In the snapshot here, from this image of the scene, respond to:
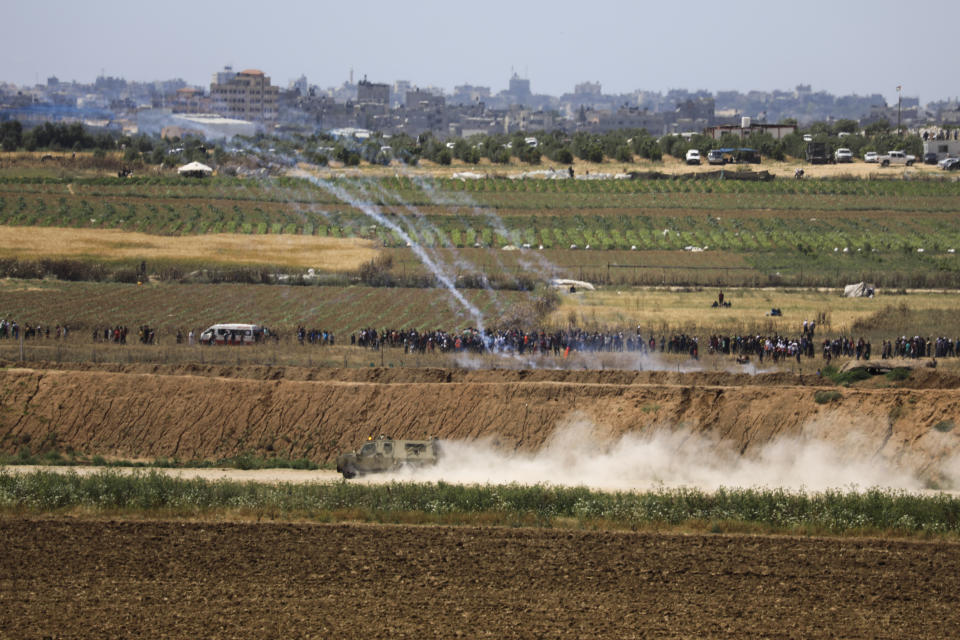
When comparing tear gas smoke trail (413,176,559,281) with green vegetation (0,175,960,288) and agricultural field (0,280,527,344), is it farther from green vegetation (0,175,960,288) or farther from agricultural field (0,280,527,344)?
agricultural field (0,280,527,344)

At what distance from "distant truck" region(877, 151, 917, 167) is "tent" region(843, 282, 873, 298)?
67.1 metres

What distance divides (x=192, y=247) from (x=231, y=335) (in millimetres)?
30963

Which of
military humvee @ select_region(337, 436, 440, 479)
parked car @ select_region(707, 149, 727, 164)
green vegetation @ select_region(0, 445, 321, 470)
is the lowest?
green vegetation @ select_region(0, 445, 321, 470)

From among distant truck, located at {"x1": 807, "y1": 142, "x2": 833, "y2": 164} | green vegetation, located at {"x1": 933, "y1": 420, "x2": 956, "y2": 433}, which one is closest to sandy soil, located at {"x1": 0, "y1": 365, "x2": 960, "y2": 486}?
green vegetation, located at {"x1": 933, "y1": 420, "x2": 956, "y2": 433}

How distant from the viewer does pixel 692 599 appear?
77.0ft

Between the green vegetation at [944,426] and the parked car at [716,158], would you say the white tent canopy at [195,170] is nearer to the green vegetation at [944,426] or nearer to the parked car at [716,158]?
the parked car at [716,158]

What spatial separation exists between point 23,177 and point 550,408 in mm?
82012

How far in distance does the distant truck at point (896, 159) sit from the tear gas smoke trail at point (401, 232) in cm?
6358

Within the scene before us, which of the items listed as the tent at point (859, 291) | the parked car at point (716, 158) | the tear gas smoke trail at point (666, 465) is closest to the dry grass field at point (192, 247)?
the tent at point (859, 291)

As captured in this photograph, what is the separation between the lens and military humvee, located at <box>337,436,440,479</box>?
3350 cm

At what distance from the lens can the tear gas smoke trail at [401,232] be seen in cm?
5972

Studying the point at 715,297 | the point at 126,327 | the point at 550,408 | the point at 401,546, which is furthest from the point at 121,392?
the point at 715,297

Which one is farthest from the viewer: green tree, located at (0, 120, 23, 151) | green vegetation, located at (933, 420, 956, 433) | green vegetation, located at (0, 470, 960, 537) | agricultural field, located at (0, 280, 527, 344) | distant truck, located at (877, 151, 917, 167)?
green tree, located at (0, 120, 23, 151)

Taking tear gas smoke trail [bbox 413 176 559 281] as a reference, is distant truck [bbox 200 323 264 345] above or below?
below
